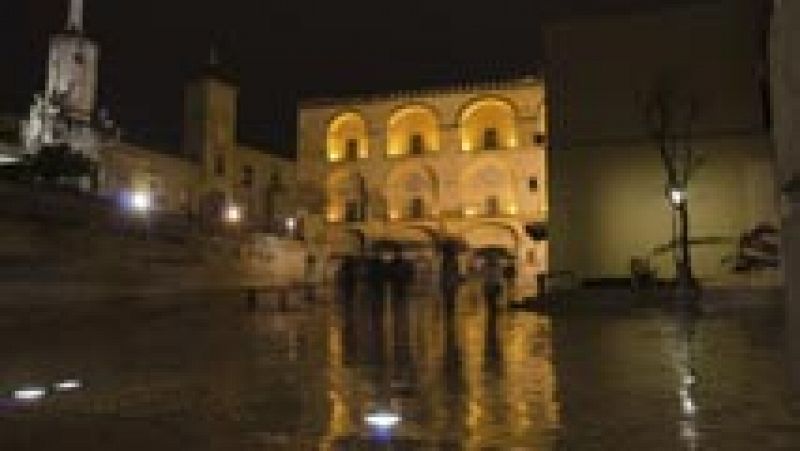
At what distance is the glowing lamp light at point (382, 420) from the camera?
7.03 meters

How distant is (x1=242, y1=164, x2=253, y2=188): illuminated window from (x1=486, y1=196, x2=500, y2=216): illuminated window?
17.4m

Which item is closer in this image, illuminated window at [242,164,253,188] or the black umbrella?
the black umbrella

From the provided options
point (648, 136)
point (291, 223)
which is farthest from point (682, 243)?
point (291, 223)

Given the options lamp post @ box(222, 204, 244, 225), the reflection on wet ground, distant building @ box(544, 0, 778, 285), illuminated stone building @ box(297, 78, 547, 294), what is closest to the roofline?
illuminated stone building @ box(297, 78, 547, 294)

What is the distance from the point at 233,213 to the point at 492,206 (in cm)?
1809

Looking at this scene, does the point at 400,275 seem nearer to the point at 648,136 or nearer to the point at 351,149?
the point at 351,149

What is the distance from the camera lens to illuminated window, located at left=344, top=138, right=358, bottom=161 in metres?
68.9

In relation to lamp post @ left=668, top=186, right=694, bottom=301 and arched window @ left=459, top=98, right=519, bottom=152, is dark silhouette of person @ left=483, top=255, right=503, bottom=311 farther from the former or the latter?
arched window @ left=459, top=98, right=519, bottom=152

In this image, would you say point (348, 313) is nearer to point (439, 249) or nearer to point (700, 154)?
point (700, 154)

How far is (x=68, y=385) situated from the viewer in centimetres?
995

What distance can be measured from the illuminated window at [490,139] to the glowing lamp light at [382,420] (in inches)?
2299

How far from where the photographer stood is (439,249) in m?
63.4

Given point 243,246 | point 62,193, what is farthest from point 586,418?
point 243,246

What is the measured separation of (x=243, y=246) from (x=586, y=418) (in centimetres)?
4277
